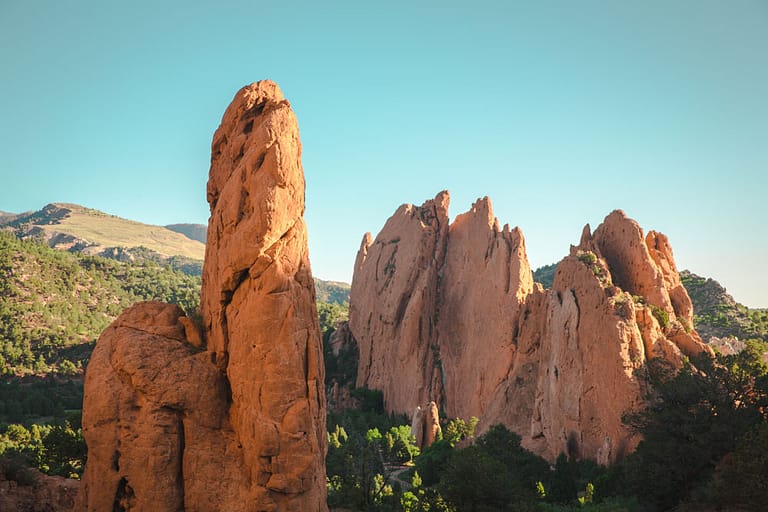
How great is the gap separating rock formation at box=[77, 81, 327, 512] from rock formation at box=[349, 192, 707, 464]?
23.1 meters

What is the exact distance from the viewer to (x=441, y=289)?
6788 centimetres

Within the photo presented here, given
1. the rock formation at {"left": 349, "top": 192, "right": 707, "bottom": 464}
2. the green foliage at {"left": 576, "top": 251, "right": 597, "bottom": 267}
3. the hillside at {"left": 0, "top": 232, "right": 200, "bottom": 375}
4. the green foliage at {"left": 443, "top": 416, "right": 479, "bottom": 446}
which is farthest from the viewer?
the hillside at {"left": 0, "top": 232, "right": 200, "bottom": 375}

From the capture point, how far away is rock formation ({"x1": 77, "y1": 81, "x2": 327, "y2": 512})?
16938 mm

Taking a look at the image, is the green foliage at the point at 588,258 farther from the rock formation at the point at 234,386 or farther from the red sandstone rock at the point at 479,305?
the rock formation at the point at 234,386

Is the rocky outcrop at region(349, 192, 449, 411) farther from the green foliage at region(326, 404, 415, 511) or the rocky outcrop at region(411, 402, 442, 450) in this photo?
the green foliage at region(326, 404, 415, 511)

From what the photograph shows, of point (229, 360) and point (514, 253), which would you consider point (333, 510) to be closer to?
point (229, 360)

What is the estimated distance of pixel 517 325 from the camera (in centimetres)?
5259

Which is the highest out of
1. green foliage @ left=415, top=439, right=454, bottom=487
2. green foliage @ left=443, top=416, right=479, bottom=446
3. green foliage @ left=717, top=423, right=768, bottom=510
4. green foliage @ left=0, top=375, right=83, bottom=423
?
green foliage @ left=717, top=423, right=768, bottom=510

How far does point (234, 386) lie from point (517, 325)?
38.8 metres

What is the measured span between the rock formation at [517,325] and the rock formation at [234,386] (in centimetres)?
2307

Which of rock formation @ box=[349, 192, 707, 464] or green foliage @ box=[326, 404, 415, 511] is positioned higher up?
rock formation @ box=[349, 192, 707, 464]

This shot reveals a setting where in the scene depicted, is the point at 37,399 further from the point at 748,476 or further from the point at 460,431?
the point at 748,476

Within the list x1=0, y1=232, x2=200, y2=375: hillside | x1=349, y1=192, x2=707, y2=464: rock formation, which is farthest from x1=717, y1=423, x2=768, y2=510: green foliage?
x1=0, y1=232, x2=200, y2=375: hillside

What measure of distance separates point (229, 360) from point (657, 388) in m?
24.2
